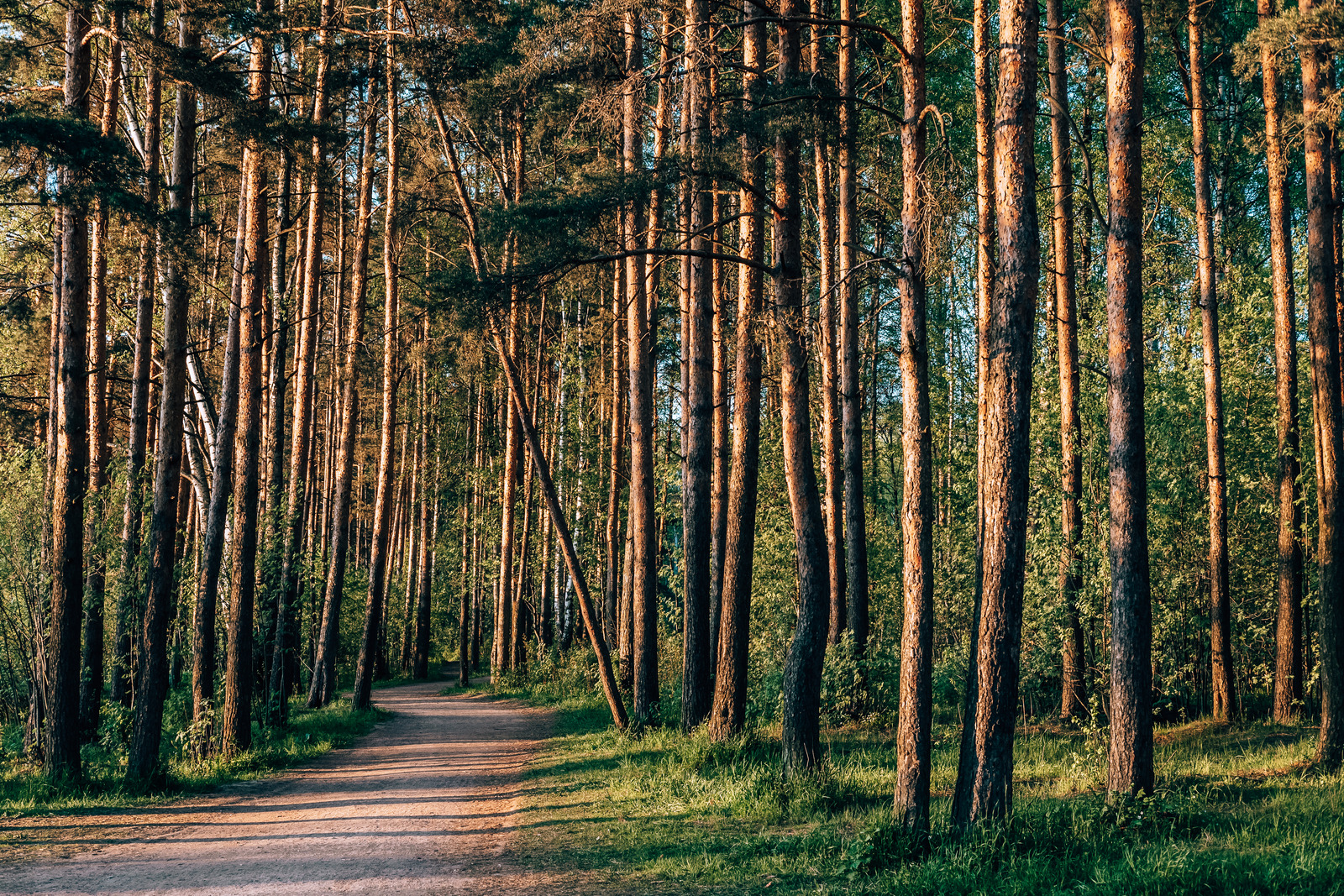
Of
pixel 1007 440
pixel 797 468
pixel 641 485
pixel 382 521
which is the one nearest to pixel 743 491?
pixel 797 468

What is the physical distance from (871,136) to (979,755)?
8.66 meters

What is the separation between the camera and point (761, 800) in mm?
8453

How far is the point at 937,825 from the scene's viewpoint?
23.7ft

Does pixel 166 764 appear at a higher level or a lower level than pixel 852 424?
lower

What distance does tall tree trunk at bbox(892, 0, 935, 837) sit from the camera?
7312mm

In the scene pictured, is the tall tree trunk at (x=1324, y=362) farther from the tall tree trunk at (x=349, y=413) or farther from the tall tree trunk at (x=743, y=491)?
the tall tree trunk at (x=349, y=413)

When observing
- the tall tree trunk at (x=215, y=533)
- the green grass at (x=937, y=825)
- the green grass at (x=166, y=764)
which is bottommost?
the green grass at (x=166, y=764)

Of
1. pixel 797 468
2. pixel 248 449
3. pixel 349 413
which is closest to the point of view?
pixel 797 468

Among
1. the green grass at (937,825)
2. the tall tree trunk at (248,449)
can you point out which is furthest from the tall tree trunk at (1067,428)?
the tall tree trunk at (248,449)

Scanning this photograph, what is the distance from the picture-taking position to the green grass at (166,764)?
9438mm

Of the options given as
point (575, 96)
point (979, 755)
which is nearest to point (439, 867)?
point (979, 755)

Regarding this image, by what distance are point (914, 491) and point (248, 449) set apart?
950 centimetres

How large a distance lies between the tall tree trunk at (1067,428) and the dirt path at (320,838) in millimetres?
7926

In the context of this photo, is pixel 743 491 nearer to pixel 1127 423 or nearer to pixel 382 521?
pixel 1127 423
